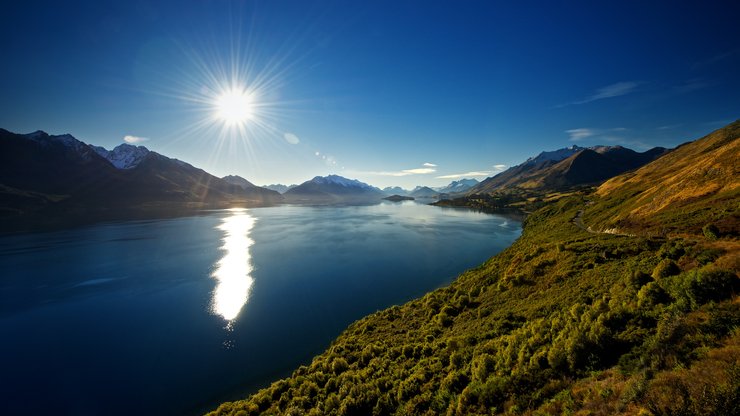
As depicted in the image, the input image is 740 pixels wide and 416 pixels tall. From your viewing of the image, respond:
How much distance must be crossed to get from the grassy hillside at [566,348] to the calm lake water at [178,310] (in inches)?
321

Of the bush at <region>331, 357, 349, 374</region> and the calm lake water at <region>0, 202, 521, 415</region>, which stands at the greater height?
the bush at <region>331, 357, 349, 374</region>

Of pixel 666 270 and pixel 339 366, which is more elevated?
pixel 666 270

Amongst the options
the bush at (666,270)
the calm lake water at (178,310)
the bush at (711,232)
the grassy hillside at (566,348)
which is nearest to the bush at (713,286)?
the grassy hillside at (566,348)

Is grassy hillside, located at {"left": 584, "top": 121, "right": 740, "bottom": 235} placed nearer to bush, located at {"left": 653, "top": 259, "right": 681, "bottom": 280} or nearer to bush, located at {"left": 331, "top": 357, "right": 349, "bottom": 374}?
bush, located at {"left": 653, "top": 259, "right": 681, "bottom": 280}

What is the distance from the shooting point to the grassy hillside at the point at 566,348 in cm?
943

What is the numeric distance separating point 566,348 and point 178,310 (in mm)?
51260

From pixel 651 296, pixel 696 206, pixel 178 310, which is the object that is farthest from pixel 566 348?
pixel 178 310

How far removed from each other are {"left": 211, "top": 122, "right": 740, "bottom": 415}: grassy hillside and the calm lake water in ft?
26.8

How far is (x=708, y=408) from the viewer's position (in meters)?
7.18

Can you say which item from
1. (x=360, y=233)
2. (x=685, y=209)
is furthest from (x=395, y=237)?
(x=685, y=209)

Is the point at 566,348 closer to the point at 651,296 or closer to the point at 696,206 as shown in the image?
the point at 651,296

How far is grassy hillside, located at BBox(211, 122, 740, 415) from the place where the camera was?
30.9ft

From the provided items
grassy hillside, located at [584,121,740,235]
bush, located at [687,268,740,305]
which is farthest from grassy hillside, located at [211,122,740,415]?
grassy hillside, located at [584,121,740,235]

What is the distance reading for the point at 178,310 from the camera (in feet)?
141
